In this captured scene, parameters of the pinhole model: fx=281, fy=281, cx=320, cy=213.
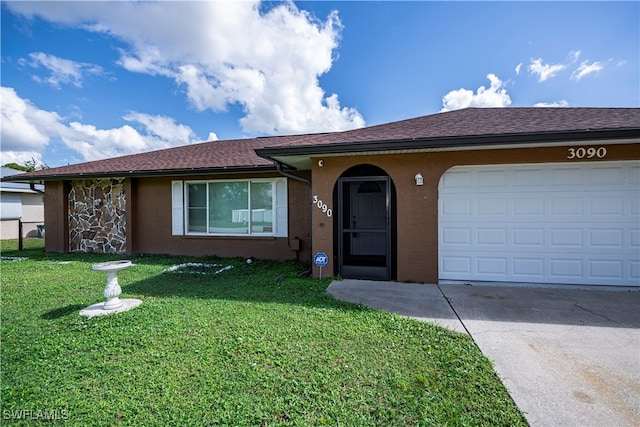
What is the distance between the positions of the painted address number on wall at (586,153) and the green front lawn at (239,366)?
171 inches

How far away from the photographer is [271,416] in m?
2.03

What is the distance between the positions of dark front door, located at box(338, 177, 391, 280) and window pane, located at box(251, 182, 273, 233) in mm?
2801

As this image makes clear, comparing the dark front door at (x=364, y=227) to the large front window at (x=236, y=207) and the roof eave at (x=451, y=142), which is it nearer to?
the roof eave at (x=451, y=142)

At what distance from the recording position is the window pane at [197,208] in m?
9.09

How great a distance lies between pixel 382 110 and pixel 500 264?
8.31 m

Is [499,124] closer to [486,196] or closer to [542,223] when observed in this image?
[486,196]

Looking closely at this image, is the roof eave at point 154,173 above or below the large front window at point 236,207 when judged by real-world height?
above

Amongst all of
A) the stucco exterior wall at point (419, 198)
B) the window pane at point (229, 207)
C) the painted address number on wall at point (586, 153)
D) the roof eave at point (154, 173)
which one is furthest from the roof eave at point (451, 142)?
the window pane at point (229, 207)

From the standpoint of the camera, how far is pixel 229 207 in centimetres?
885

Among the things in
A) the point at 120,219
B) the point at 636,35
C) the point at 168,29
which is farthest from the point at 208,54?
the point at 636,35

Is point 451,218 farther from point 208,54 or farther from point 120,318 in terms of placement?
point 208,54

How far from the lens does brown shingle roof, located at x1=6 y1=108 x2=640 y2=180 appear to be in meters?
5.01

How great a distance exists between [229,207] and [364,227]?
4.44 meters

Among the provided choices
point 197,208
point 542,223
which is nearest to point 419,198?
point 542,223
